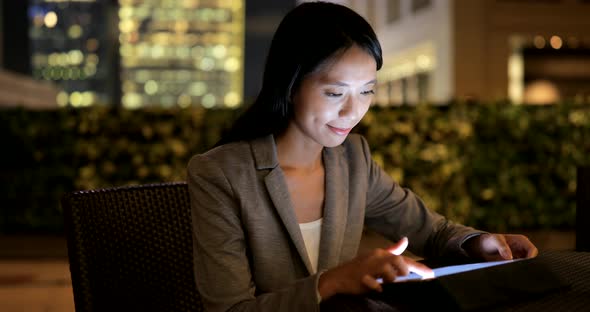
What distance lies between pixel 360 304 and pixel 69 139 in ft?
18.1

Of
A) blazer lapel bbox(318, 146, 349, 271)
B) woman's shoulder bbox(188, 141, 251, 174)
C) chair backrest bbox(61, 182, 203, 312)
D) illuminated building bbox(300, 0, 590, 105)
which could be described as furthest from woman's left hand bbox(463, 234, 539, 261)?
illuminated building bbox(300, 0, 590, 105)

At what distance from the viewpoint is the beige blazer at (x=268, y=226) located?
47.5 inches

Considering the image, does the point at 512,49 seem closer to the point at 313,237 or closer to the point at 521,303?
the point at 313,237

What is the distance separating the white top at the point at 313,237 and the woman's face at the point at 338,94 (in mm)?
210

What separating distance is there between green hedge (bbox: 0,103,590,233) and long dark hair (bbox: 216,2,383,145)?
471cm

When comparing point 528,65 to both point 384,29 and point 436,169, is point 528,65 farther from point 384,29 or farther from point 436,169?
point 436,169

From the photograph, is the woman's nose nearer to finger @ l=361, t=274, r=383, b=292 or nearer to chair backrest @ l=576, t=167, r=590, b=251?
finger @ l=361, t=274, r=383, b=292

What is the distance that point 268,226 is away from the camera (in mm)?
1326

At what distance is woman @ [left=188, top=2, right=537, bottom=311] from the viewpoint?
1.25m

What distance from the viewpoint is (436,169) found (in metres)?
6.10

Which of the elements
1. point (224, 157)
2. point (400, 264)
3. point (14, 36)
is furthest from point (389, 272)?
point (14, 36)

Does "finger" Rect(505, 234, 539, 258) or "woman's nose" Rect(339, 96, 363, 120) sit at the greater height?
"woman's nose" Rect(339, 96, 363, 120)

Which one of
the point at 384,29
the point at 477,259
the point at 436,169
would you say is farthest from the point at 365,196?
the point at 384,29

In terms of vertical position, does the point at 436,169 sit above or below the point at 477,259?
below
